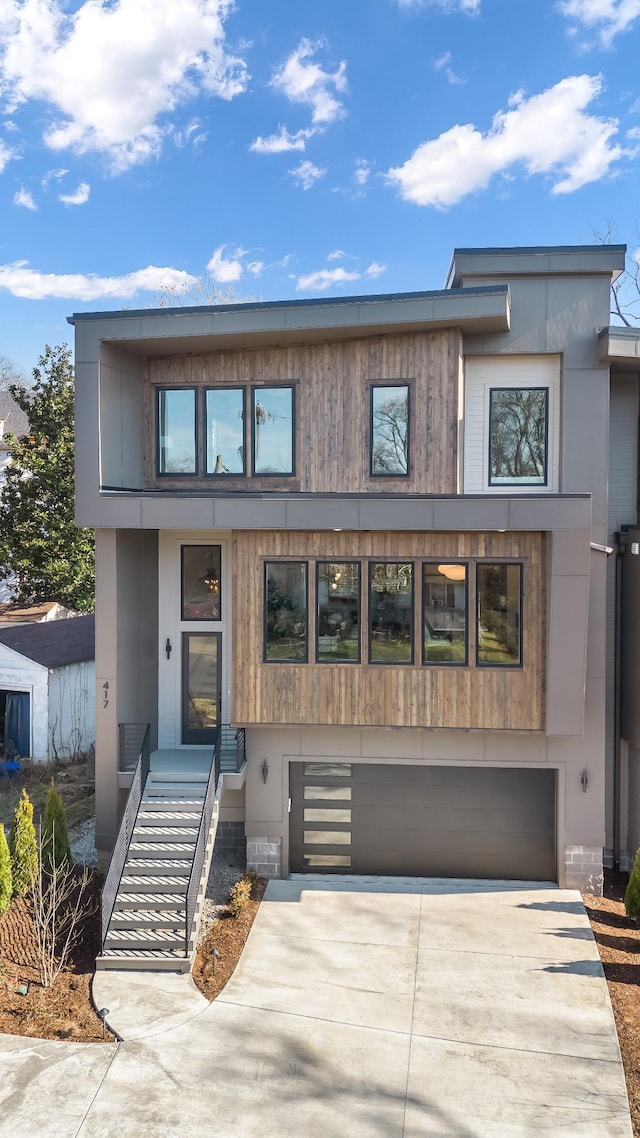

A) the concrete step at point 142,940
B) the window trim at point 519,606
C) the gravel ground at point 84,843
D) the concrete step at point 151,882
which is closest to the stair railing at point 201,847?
the concrete step at point 142,940

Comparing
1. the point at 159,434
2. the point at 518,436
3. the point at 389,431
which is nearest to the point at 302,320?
the point at 389,431

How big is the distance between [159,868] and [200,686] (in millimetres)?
3243

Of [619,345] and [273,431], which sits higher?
[619,345]

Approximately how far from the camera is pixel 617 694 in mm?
11828

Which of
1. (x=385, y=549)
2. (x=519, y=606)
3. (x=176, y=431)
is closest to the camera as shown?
(x=519, y=606)

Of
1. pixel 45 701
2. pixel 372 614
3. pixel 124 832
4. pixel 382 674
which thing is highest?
pixel 372 614

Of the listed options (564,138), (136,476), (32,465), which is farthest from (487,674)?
(564,138)

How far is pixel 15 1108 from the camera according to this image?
6.14 meters

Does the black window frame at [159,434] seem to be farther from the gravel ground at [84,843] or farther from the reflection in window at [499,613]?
the gravel ground at [84,843]

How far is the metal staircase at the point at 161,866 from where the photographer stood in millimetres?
8531

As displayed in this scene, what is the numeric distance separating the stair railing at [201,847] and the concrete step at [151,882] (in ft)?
0.76

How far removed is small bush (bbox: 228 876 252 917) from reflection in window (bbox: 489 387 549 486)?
7204 millimetres

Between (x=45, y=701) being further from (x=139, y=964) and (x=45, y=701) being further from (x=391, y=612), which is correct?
(x=391, y=612)

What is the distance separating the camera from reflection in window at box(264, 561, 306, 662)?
422 inches
